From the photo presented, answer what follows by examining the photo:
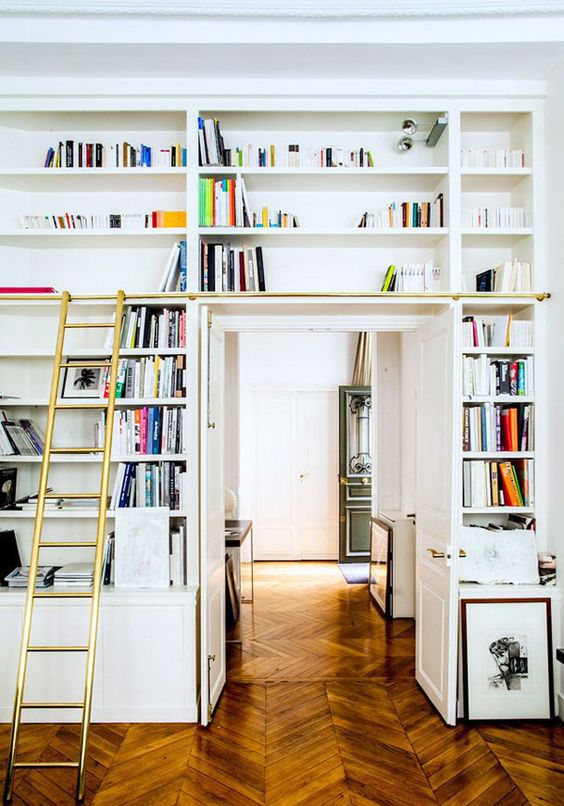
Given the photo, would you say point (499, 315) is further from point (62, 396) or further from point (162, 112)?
point (62, 396)

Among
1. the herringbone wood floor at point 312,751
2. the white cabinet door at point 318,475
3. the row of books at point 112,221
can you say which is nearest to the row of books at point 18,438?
the row of books at point 112,221

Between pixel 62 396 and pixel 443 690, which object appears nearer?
pixel 443 690

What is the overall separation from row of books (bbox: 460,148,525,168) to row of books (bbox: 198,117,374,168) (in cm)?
58

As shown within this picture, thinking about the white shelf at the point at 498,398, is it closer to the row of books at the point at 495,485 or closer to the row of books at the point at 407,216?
the row of books at the point at 495,485

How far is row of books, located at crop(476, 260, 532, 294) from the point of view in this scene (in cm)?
361

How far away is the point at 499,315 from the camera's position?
3893mm

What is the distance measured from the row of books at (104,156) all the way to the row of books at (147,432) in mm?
1466

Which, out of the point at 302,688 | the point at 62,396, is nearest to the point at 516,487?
the point at 302,688

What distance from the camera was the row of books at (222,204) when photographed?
141 inches

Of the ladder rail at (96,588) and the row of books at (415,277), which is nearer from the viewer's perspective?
the ladder rail at (96,588)

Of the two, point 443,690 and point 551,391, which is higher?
point 551,391

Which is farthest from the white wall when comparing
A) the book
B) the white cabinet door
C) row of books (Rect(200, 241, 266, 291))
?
the white cabinet door

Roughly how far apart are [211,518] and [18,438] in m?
1.25

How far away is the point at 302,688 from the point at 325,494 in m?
4.10
